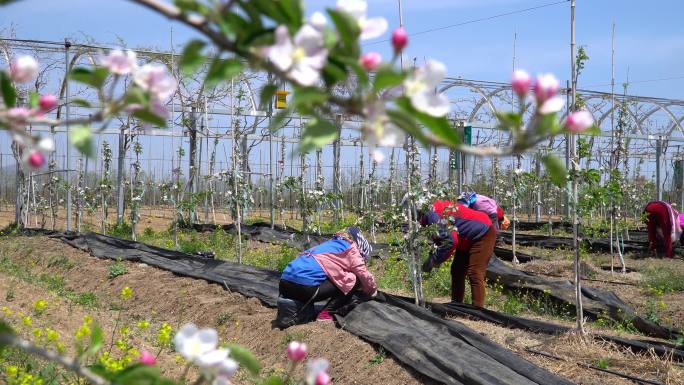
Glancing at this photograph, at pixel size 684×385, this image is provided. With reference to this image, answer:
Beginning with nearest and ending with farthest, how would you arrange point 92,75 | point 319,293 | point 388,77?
point 388,77, point 92,75, point 319,293

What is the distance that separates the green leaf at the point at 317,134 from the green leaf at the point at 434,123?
0.25ft

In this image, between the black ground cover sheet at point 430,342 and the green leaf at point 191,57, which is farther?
the black ground cover sheet at point 430,342

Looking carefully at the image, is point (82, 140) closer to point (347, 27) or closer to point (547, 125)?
point (347, 27)

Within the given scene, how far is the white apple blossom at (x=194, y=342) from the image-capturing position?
0.81 metres

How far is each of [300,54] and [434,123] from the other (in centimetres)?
15

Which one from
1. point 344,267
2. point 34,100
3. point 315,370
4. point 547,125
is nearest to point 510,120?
point 547,125

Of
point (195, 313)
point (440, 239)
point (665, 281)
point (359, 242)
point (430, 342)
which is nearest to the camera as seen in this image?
point (430, 342)

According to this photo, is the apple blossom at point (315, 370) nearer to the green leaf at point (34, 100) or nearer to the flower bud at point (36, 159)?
the flower bud at point (36, 159)

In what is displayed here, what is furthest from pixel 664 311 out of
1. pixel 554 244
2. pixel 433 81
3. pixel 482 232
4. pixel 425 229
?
pixel 433 81

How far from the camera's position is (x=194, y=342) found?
0.82 m

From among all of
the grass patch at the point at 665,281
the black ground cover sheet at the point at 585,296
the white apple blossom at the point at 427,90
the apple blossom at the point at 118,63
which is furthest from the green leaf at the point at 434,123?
the grass patch at the point at 665,281

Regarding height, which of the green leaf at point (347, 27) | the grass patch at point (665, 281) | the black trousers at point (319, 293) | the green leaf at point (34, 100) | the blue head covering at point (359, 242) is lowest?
the grass patch at point (665, 281)

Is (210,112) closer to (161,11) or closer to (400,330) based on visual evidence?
(400,330)

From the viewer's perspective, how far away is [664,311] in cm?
636
